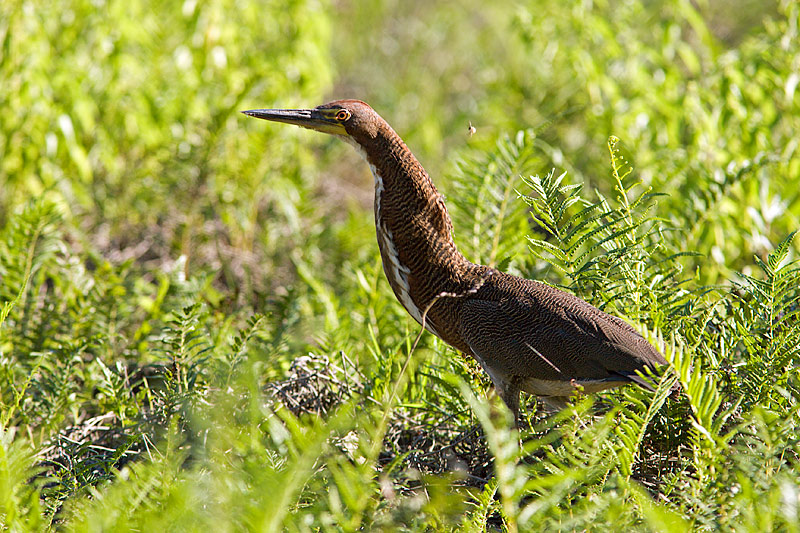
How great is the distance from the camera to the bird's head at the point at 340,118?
285 cm

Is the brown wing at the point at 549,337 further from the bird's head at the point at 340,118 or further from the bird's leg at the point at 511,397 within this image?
the bird's head at the point at 340,118

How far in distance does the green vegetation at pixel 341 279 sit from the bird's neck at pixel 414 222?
335 millimetres

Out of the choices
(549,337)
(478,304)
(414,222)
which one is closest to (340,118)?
(414,222)

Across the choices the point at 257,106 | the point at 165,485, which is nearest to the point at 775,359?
the point at 165,485

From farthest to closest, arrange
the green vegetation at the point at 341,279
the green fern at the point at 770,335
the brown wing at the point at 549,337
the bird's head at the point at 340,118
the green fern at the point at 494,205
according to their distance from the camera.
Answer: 1. the green fern at the point at 494,205
2. the bird's head at the point at 340,118
3. the green fern at the point at 770,335
4. the brown wing at the point at 549,337
5. the green vegetation at the point at 341,279

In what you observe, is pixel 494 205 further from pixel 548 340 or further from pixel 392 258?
pixel 548 340

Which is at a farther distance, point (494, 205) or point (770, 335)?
point (494, 205)

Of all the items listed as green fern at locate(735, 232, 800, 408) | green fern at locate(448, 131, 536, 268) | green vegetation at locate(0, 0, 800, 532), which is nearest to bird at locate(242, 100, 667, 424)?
green vegetation at locate(0, 0, 800, 532)

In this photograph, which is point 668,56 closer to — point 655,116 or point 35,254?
point 655,116

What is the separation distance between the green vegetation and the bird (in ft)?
0.48

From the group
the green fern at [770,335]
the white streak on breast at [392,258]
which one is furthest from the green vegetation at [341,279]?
the white streak on breast at [392,258]

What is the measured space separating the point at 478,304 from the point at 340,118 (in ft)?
2.69

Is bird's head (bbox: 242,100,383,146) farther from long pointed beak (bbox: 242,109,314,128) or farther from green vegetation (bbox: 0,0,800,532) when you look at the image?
green vegetation (bbox: 0,0,800,532)

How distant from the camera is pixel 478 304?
9.19 feet
